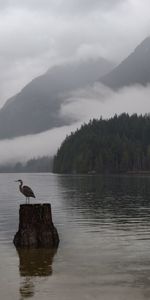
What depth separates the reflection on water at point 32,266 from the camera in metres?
21.6

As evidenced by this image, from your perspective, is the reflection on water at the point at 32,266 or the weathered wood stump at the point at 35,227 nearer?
the reflection on water at the point at 32,266

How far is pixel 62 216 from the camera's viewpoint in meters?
57.8

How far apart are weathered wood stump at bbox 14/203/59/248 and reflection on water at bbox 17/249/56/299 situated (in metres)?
0.87

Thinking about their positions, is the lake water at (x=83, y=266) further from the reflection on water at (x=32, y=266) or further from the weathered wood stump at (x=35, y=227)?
the weathered wood stump at (x=35, y=227)

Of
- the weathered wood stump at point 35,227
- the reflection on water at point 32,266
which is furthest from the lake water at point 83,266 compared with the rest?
the weathered wood stump at point 35,227

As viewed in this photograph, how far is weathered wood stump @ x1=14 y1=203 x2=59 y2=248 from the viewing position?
31219 mm

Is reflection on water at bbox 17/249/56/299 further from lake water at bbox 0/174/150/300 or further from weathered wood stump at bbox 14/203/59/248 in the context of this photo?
weathered wood stump at bbox 14/203/59/248

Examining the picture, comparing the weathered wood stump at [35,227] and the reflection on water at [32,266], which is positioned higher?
the weathered wood stump at [35,227]

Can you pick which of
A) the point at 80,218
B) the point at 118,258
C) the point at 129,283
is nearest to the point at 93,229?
the point at 80,218

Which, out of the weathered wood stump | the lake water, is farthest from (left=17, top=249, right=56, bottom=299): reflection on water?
the weathered wood stump

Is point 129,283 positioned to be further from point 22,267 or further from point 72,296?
point 22,267

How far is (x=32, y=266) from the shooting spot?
26688 millimetres

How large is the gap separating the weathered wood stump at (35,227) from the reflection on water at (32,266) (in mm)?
871

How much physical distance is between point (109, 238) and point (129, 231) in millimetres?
4440
